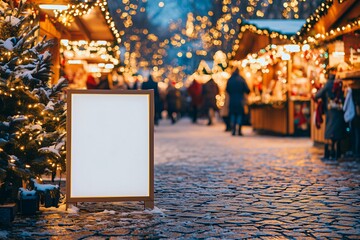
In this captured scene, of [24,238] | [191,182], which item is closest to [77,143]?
[24,238]

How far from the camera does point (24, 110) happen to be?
7.19m

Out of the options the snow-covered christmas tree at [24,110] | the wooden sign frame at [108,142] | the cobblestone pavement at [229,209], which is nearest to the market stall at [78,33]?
the snow-covered christmas tree at [24,110]

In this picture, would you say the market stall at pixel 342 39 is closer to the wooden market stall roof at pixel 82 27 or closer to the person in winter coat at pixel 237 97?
the wooden market stall roof at pixel 82 27

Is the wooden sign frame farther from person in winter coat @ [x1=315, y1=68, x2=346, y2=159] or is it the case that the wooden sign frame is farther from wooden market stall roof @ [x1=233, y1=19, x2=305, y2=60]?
wooden market stall roof @ [x1=233, y1=19, x2=305, y2=60]

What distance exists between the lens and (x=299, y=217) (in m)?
6.99

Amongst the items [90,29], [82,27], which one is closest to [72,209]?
[82,27]

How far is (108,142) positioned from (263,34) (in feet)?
56.1

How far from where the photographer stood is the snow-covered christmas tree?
22.8 feet

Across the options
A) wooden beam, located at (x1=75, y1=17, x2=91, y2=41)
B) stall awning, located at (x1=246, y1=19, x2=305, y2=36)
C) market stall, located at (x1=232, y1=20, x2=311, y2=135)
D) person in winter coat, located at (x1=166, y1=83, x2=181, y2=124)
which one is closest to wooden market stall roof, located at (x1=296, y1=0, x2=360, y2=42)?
market stall, located at (x1=232, y1=20, x2=311, y2=135)

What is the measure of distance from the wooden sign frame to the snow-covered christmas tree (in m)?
0.29

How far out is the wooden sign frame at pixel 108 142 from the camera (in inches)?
287

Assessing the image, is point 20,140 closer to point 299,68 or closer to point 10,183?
point 10,183

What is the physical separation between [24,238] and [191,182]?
14.5 feet

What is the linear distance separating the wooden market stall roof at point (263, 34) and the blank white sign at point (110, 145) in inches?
529
